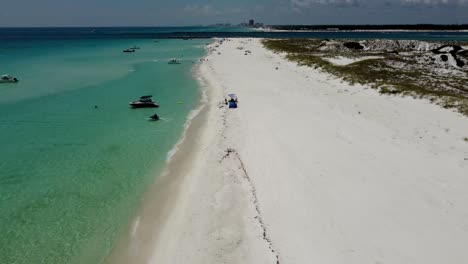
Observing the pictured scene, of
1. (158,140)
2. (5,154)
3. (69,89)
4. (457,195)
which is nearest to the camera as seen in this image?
(457,195)

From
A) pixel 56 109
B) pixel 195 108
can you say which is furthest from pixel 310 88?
pixel 56 109

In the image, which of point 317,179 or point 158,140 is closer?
point 317,179

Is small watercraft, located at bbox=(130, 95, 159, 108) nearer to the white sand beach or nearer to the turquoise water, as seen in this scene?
the turquoise water

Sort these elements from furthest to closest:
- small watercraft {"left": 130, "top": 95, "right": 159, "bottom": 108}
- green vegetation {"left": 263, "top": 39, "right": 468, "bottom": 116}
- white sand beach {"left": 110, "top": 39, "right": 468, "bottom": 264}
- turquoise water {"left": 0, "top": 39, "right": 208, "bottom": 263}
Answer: small watercraft {"left": 130, "top": 95, "right": 159, "bottom": 108} < green vegetation {"left": 263, "top": 39, "right": 468, "bottom": 116} < turquoise water {"left": 0, "top": 39, "right": 208, "bottom": 263} < white sand beach {"left": 110, "top": 39, "right": 468, "bottom": 264}

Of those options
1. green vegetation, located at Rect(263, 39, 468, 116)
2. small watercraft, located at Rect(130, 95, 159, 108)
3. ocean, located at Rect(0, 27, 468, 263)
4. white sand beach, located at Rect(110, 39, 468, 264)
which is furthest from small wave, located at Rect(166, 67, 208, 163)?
green vegetation, located at Rect(263, 39, 468, 116)

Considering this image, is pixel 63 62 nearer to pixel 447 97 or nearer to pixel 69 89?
pixel 69 89

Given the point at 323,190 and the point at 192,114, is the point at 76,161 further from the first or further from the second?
the point at 323,190

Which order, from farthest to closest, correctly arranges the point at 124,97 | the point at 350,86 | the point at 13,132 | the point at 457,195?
the point at 124,97 < the point at 350,86 < the point at 13,132 < the point at 457,195
